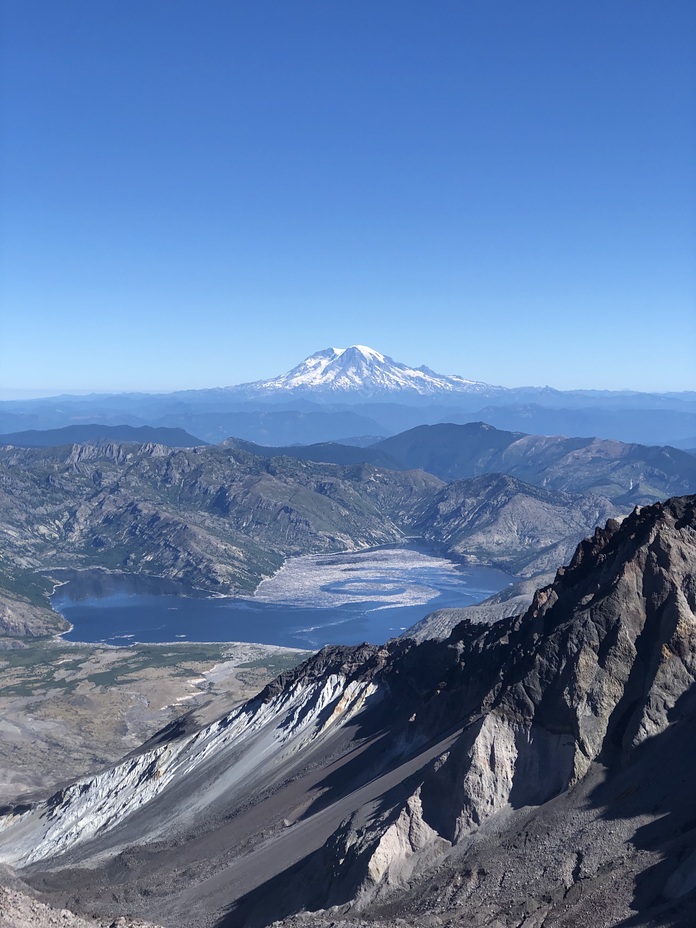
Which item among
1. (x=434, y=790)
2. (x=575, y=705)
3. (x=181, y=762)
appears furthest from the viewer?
(x=181, y=762)

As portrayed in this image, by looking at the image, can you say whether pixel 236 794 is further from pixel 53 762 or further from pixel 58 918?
pixel 53 762

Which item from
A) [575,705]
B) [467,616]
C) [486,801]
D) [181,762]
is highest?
[575,705]

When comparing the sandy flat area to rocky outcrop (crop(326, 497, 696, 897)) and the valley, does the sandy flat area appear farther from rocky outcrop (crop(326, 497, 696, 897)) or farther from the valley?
rocky outcrop (crop(326, 497, 696, 897))

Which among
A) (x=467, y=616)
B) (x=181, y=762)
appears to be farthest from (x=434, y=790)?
(x=467, y=616)

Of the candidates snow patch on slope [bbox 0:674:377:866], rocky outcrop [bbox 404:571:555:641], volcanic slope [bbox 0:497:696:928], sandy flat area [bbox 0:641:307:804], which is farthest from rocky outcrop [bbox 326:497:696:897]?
rocky outcrop [bbox 404:571:555:641]

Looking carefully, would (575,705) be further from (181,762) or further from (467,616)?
(467,616)

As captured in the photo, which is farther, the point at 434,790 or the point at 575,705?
the point at 575,705

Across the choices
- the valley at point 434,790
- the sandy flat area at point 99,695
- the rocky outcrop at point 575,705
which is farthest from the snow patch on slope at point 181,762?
the rocky outcrop at point 575,705

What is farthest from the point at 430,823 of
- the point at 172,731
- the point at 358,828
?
the point at 172,731
